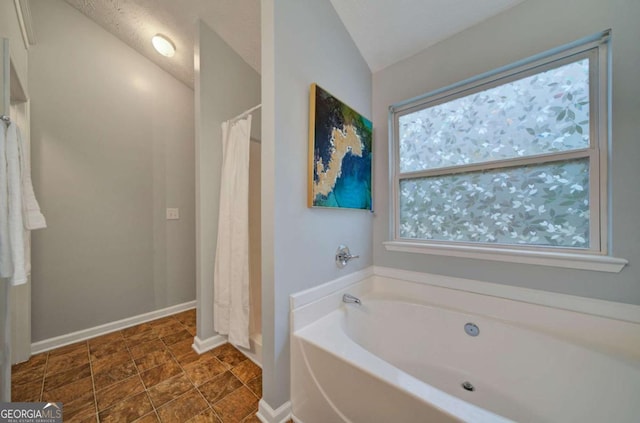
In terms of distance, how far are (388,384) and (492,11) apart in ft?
6.94

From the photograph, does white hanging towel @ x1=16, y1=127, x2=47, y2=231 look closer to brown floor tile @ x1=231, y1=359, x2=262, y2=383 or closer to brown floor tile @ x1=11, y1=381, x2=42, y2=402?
brown floor tile @ x1=11, y1=381, x2=42, y2=402

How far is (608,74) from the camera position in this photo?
1067mm

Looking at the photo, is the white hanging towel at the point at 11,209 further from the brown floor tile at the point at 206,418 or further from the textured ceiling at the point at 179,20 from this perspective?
the textured ceiling at the point at 179,20

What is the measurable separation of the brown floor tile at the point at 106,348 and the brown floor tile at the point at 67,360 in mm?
37

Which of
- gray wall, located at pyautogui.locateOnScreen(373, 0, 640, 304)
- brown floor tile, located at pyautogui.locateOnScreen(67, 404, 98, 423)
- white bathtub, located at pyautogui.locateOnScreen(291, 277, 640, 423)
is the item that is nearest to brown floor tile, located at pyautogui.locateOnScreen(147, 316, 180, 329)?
brown floor tile, located at pyautogui.locateOnScreen(67, 404, 98, 423)

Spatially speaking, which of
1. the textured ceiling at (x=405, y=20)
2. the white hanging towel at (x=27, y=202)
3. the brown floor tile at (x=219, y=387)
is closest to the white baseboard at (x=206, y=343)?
the brown floor tile at (x=219, y=387)

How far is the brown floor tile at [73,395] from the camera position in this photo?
121cm

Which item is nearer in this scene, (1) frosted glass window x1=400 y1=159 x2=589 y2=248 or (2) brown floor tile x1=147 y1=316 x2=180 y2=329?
(1) frosted glass window x1=400 y1=159 x2=589 y2=248

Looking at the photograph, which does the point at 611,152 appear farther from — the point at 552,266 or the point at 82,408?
the point at 82,408

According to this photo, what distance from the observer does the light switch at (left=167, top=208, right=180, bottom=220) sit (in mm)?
2322

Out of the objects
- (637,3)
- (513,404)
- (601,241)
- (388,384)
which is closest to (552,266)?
(601,241)

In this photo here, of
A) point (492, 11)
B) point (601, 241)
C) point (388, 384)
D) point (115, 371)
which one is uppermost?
point (492, 11)

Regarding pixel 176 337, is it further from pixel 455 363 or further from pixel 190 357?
pixel 455 363

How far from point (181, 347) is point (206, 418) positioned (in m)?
0.81
